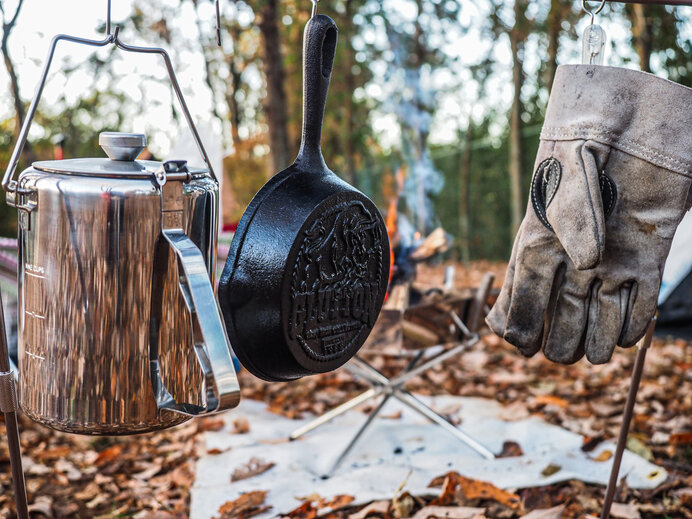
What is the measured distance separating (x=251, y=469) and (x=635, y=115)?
2.43 meters

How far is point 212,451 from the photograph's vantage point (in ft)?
11.5

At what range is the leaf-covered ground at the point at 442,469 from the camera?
9.45 ft

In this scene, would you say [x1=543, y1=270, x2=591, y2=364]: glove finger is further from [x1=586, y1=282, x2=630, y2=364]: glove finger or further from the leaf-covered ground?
the leaf-covered ground

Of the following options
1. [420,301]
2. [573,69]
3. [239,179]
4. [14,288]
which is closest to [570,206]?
[573,69]

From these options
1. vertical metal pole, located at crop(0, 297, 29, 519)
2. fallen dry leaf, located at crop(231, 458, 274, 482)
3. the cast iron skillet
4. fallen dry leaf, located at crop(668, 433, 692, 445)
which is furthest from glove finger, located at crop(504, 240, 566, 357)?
fallen dry leaf, located at crop(668, 433, 692, 445)

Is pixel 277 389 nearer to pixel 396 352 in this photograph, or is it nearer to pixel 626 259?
pixel 396 352

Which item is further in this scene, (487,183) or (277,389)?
(487,183)

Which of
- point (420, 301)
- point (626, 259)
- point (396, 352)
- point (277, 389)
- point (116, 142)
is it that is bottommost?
point (277, 389)

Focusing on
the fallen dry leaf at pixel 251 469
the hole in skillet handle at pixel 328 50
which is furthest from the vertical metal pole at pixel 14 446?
the fallen dry leaf at pixel 251 469

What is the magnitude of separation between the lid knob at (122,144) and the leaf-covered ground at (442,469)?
6.16 ft

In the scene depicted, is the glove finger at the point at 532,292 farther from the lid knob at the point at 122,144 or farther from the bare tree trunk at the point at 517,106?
the bare tree trunk at the point at 517,106

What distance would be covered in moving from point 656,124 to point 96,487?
9.81 feet

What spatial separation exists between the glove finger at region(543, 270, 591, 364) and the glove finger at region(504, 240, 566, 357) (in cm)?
3

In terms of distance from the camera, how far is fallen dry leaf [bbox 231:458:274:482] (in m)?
3.17
